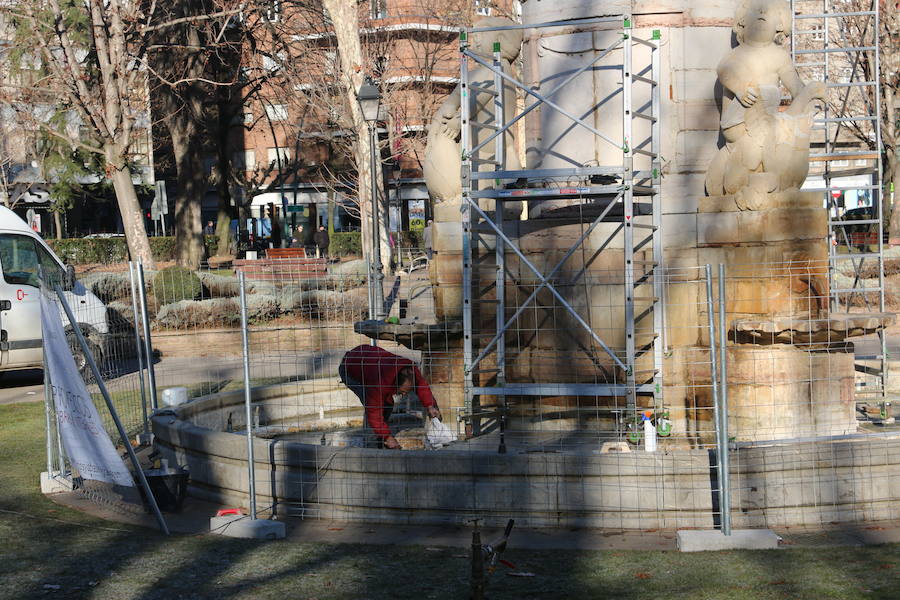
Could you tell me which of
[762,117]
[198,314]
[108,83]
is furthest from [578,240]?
[108,83]

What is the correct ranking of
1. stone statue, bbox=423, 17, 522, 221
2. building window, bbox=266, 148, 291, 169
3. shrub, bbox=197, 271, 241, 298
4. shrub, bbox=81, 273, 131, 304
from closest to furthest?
stone statue, bbox=423, 17, 522, 221, shrub, bbox=81, 273, 131, 304, shrub, bbox=197, 271, 241, 298, building window, bbox=266, 148, 291, 169

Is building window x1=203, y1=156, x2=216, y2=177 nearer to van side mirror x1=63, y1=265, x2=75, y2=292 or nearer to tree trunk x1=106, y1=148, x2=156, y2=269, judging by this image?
tree trunk x1=106, y1=148, x2=156, y2=269

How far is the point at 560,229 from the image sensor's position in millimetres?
10930

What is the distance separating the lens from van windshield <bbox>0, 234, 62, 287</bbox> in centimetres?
1761

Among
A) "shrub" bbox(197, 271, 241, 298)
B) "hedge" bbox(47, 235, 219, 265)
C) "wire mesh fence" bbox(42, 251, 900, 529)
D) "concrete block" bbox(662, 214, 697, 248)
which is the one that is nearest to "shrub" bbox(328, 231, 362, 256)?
"hedge" bbox(47, 235, 219, 265)

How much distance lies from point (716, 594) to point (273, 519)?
3.61m

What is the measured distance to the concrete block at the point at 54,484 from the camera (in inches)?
375

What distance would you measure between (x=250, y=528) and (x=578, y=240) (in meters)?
4.03

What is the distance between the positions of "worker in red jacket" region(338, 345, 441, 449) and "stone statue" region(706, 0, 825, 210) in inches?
128

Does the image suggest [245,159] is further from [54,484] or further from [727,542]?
[727,542]

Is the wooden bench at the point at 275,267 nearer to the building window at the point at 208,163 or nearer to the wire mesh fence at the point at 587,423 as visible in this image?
the wire mesh fence at the point at 587,423

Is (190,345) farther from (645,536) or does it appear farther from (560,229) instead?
(645,536)

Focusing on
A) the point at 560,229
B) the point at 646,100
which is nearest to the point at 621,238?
the point at 560,229

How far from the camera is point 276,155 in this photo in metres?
56.5
